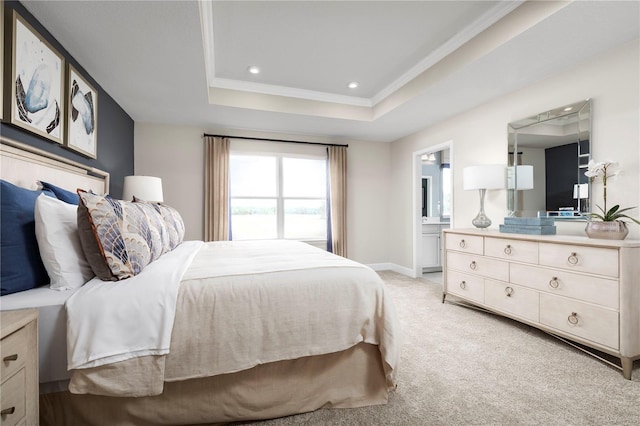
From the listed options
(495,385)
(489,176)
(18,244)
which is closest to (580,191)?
(489,176)

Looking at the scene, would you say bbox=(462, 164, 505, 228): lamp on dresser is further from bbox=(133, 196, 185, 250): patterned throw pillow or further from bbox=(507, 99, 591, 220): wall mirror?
bbox=(133, 196, 185, 250): patterned throw pillow

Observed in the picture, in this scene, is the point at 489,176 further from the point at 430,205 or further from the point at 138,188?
the point at 138,188

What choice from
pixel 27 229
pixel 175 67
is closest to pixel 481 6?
pixel 175 67

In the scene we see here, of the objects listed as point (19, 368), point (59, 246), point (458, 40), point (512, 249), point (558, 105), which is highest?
point (458, 40)

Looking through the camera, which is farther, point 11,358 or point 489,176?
point 489,176

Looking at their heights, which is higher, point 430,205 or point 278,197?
point 278,197

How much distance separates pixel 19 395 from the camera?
3.26ft

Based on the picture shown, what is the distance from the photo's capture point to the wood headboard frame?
5.25ft

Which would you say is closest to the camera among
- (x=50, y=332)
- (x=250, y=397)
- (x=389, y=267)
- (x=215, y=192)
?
(x=50, y=332)

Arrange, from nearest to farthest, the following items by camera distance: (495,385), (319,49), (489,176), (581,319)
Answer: (495,385) < (581,319) < (319,49) < (489,176)

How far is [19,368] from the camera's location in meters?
0.99

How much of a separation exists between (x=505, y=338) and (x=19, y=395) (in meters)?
2.98

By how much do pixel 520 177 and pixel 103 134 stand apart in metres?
4.40

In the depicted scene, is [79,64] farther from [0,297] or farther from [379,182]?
[379,182]
